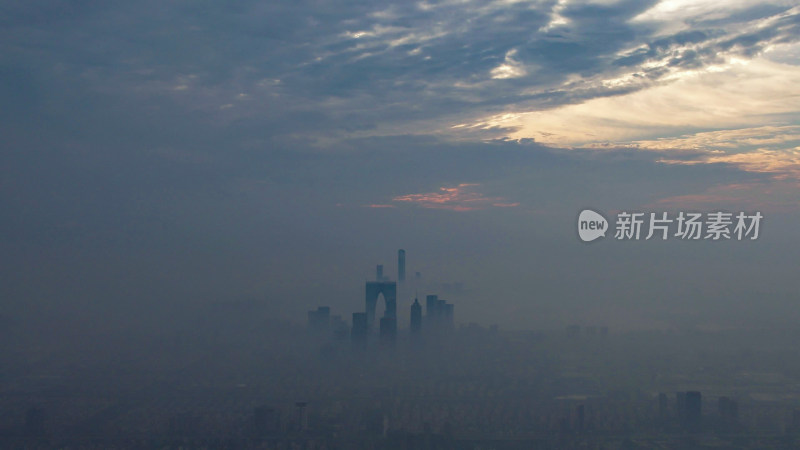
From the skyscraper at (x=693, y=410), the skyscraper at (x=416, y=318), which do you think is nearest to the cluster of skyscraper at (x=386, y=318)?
the skyscraper at (x=416, y=318)

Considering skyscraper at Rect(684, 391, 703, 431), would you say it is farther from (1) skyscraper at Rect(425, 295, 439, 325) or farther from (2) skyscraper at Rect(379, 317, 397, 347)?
(1) skyscraper at Rect(425, 295, 439, 325)

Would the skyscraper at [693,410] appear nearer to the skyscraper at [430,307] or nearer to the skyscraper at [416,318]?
the skyscraper at [416,318]

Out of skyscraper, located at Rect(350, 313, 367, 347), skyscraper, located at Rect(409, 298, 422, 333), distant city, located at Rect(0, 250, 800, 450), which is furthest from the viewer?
skyscraper, located at Rect(409, 298, 422, 333)

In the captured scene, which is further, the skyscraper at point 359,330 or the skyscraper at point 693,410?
the skyscraper at point 359,330

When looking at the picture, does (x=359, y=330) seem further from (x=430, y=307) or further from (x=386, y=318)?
(x=430, y=307)

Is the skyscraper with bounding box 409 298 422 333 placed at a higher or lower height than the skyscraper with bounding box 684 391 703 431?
higher

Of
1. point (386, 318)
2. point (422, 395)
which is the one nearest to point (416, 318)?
point (386, 318)

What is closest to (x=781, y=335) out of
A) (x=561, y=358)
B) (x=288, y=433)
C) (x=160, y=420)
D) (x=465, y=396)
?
(x=561, y=358)

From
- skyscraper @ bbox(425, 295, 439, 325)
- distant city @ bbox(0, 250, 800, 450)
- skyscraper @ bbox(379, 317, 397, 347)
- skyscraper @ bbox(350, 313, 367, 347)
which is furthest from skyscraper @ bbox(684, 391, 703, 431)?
skyscraper @ bbox(425, 295, 439, 325)

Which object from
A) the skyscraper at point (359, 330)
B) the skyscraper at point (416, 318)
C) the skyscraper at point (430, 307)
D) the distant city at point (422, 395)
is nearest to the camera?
the distant city at point (422, 395)
